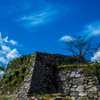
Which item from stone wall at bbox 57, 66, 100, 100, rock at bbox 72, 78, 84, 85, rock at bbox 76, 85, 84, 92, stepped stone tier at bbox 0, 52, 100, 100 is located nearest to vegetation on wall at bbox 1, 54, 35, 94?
stepped stone tier at bbox 0, 52, 100, 100

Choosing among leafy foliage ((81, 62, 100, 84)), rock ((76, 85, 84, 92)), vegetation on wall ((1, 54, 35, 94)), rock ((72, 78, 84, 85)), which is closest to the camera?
leafy foliage ((81, 62, 100, 84))

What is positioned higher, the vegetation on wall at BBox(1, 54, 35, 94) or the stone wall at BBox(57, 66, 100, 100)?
the vegetation on wall at BBox(1, 54, 35, 94)

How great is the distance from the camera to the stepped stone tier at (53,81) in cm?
904

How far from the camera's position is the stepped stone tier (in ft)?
29.7

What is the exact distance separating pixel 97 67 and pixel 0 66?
19552mm

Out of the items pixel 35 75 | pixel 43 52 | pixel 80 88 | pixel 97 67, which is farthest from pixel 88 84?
pixel 43 52

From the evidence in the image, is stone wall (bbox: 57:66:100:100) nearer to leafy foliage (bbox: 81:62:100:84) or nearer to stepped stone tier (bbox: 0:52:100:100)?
stepped stone tier (bbox: 0:52:100:100)

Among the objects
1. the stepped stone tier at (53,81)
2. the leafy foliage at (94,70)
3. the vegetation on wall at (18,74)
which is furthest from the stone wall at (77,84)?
the vegetation on wall at (18,74)

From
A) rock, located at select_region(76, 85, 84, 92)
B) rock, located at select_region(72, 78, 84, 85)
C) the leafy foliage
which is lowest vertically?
rock, located at select_region(76, 85, 84, 92)

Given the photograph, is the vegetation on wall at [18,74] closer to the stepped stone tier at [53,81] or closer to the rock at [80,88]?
the stepped stone tier at [53,81]

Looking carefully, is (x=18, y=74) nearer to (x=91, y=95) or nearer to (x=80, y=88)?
(x=80, y=88)

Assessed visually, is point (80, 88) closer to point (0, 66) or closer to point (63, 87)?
point (63, 87)

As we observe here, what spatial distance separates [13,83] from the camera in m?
11.0

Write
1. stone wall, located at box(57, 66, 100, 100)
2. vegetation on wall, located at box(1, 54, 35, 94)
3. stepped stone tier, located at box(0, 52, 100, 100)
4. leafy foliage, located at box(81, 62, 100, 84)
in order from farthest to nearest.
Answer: vegetation on wall, located at box(1, 54, 35, 94) → stepped stone tier, located at box(0, 52, 100, 100) → stone wall, located at box(57, 66, 100, 100) → leafy foliage, located at box(81, 62, 100, 84)
